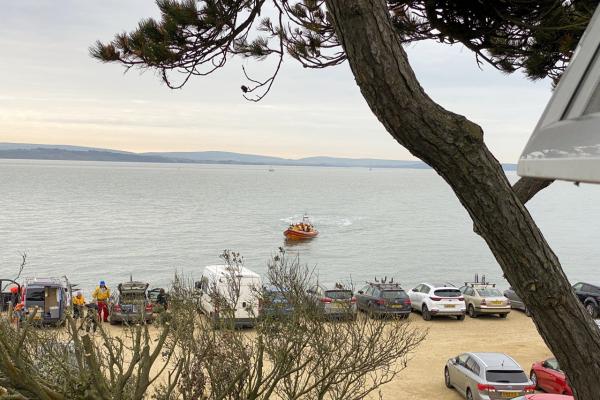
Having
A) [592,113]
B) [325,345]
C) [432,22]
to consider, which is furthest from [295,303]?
[592,113]

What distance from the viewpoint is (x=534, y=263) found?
325 cm

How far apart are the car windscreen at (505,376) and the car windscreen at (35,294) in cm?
1522

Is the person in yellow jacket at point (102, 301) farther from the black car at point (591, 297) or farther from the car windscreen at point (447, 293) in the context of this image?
the black car at point (591, 297)

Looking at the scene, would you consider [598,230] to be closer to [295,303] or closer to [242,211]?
[242,211]

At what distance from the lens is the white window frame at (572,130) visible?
2.88 ft

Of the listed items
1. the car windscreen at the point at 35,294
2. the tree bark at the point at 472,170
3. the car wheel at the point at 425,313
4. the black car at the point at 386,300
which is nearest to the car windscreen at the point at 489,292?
the car wheel at the point at 425,313

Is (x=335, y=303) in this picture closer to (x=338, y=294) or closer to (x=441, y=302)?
(x=338, y=294)

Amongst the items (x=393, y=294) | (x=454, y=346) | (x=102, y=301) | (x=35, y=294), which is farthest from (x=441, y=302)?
(x=35, y=294)

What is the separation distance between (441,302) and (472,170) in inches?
840

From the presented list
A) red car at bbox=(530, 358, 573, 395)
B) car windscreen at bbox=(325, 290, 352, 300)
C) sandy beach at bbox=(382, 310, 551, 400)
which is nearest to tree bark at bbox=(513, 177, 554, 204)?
red car at bbox=(530, 358, 573, 395)

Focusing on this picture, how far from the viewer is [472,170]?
10.5ft

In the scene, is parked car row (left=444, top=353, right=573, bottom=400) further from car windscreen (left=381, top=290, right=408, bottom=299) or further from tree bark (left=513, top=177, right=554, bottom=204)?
tree bark (left=513, top=177, right=554, bottom=204)

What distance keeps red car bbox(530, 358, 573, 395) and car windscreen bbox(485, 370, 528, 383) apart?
1174 mm

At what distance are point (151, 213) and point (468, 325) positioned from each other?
78889 millimetres
